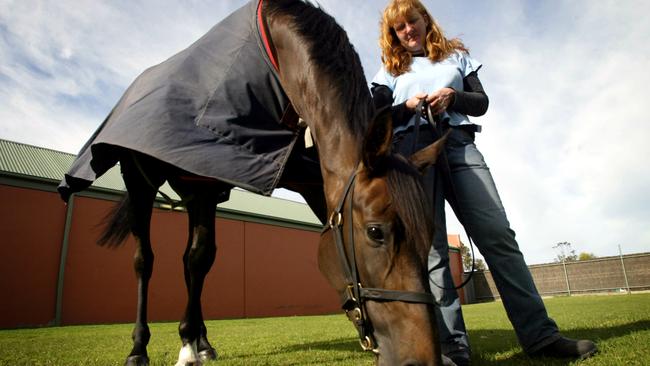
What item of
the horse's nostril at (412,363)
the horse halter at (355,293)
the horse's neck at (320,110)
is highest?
the horse's neck at (320,110)

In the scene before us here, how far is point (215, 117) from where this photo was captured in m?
2.40

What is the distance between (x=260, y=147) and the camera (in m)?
2.39

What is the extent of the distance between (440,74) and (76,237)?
11885mm

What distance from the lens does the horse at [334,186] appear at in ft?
5.24

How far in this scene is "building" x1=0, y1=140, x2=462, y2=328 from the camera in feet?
34.9

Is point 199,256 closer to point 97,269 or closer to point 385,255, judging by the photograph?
point 385,255

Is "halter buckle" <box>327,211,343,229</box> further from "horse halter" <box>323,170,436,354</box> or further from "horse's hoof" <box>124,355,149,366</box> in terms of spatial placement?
"horse's hoof" <box>124,355,149,366</box>

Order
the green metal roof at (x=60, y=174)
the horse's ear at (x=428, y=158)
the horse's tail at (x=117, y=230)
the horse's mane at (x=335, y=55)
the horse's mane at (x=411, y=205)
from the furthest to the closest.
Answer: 1. the green metal roof at (x=60, y=174)
2. the horse's tail at (x=117, y=230)
3. the horse's mane at (x=335, y=55)
4. the horse's ear at (x=428, y=158)
5. the horse's mane at (x=411, y=205)

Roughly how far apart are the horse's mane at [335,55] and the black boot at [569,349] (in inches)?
66.8

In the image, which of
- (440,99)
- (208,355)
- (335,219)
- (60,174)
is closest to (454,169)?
(440,99)

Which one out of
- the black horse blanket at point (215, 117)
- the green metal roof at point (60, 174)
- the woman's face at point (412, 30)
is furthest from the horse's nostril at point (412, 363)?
the green metal roof at point (60, 174)

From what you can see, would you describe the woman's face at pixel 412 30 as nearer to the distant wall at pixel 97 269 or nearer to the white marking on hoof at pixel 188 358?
the white marking on hoof at pixel 188 358

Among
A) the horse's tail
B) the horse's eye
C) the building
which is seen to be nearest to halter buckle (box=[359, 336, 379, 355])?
the horse's eye

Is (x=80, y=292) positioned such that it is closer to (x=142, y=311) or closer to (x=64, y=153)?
(x=64, y=153)
